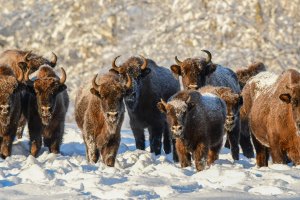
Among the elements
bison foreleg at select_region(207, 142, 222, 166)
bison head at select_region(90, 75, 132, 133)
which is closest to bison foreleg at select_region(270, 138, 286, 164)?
bison foreleg at select_region(207, 142, 222, 166)

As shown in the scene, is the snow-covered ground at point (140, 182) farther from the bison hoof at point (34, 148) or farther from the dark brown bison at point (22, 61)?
the dark brown bison at point (22, 61)

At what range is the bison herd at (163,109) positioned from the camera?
11.2 m

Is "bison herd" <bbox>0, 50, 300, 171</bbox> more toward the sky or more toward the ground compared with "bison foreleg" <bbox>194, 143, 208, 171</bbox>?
more toward the sky

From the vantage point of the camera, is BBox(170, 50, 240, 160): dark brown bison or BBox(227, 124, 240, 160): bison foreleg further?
BBox(170, 50, 240, 160): dark brown bison

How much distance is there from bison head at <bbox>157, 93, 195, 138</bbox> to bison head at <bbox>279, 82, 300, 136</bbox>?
4.75 feet

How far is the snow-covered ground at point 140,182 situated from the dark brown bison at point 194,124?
1.81ft

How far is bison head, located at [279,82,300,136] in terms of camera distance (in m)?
10.4

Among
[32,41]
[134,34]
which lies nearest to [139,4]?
[134,34]

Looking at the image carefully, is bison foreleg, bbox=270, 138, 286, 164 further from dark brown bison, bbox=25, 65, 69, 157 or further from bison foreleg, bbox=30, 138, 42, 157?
bison foreleg, bbox=30, 138, 42, 157

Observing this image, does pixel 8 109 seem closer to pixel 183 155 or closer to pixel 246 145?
pixel 183 155

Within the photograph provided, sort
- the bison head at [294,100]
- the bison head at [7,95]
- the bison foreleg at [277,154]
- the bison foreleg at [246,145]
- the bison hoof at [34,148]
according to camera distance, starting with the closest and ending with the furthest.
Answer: the bison head at [294,100], the bison foreleg at [277,154], the bison head at [7,95], the bison hoof at [34,148], the bison foreleg at [246,145]

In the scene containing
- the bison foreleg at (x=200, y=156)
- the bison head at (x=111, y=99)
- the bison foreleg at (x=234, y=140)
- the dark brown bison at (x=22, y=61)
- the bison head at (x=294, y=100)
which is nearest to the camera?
the bison head at (x=294, y=100)

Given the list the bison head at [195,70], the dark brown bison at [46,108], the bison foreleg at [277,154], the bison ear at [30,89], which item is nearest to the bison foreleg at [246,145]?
the bison head at [195,70]

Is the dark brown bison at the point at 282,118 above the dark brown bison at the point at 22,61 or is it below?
below
